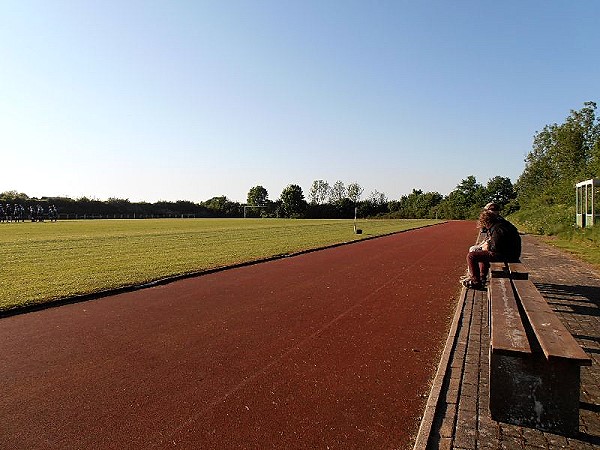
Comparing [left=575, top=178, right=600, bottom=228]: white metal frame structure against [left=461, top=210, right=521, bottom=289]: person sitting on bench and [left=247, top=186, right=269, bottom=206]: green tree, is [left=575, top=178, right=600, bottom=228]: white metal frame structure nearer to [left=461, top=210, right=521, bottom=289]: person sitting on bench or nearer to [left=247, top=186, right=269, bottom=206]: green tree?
[left=461, top=210, right=521, bottom=289]: person sitting on bench

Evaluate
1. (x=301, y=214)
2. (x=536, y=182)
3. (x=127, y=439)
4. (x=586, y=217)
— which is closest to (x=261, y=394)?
(x=127, y=439)

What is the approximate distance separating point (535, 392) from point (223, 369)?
9.79ft

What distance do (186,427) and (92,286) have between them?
264 inches

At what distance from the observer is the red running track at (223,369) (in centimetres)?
339

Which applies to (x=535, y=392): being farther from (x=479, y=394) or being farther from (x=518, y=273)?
(x=518, y=273)

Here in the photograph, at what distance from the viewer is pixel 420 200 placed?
376 ft

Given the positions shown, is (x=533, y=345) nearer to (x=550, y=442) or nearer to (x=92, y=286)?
(x=550, y=442)

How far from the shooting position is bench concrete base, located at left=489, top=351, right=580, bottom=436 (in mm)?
3328

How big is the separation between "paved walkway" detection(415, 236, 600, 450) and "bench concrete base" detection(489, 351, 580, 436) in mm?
98

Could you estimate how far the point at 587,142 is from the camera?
46531 millimetres

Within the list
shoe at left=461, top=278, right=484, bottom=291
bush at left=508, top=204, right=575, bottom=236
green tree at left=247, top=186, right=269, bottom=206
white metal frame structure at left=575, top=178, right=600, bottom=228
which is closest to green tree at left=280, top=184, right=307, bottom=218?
green tree at left=247, top=186, right=269, bottom=206

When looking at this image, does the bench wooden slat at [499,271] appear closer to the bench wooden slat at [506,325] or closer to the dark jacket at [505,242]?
the dark jacket at [505,242]

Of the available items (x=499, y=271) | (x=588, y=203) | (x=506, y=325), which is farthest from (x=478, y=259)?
(x=588, y=203)

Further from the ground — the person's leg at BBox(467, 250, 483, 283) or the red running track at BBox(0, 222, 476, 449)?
the person's leg at BBox(467, 250, 483, 283)
